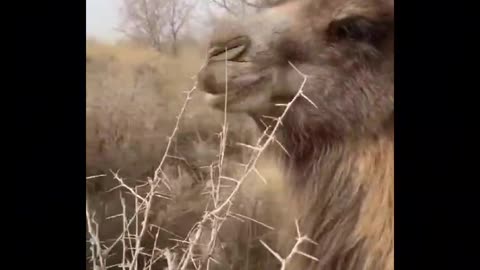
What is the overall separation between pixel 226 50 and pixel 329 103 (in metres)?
0.24

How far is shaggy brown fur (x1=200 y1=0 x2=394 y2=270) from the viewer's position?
116 cm

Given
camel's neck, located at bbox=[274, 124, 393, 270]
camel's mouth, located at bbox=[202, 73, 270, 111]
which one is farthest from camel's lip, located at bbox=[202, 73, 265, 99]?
camel's neck, located at bbox=[274, 124, 393, 270]

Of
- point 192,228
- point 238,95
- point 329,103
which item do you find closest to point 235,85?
point 238,95

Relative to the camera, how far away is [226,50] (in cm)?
115

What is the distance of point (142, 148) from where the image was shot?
1152 mm

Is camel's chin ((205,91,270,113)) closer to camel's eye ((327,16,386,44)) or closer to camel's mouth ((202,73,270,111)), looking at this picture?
camel's mouth ((202,73,270,111))

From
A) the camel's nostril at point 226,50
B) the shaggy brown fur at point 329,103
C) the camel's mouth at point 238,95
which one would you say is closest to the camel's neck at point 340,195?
the shaggy brown fur at point 329,103

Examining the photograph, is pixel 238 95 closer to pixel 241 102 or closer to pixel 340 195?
pixel 241 102
